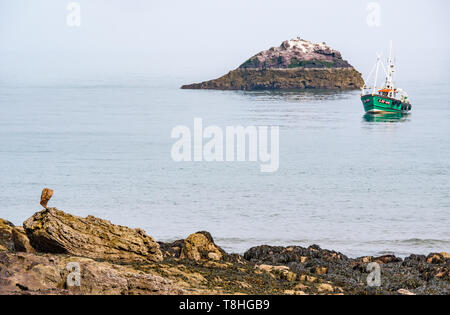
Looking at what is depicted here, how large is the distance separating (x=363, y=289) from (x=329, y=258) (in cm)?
673

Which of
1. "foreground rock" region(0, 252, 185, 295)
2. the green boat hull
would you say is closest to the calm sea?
"foreground rock" region(0, 252, 185, 295)

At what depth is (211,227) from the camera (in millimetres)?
39688

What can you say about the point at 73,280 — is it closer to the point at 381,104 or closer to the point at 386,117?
the point at 386,117

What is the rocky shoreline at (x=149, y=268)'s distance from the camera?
1712cm

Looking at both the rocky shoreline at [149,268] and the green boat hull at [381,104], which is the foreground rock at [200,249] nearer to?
the rocky shoreline at [149,268]

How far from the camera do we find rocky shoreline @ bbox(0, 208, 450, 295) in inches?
674

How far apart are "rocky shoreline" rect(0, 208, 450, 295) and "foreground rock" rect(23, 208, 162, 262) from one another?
0.10 ft

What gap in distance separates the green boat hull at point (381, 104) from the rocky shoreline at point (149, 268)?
106376 millimetres

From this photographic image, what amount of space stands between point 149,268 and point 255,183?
1402 inches

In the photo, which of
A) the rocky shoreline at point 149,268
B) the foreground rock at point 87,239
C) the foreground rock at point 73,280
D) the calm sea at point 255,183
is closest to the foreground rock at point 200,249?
the rocky shoreline at point 149,268

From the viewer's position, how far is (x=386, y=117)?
130750 millimetres
